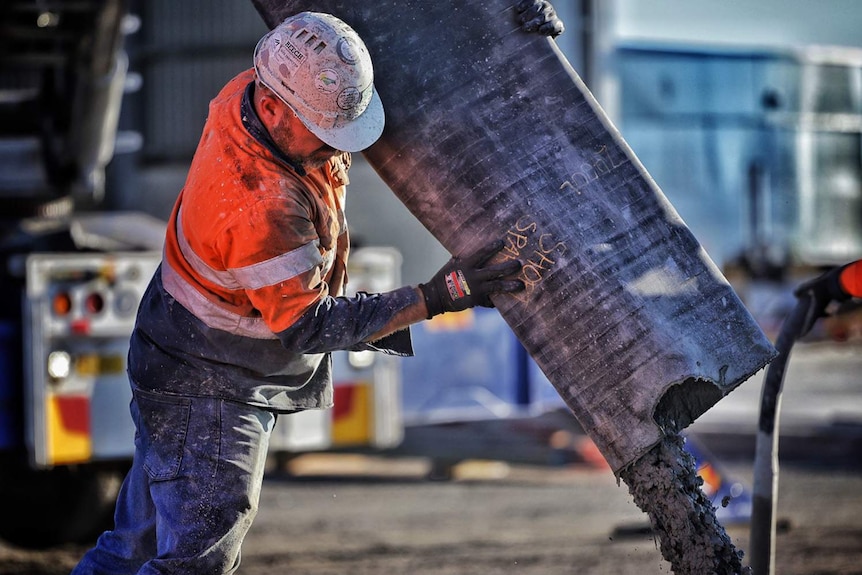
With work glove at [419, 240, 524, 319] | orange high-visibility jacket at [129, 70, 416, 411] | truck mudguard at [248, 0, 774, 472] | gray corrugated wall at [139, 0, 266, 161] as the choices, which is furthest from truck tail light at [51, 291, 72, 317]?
work glove at [419, 240, 524, 319]

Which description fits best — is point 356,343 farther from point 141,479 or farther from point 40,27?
point 40,27

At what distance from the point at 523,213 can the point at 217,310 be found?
2.72 ft

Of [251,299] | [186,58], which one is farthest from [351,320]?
[186,58]

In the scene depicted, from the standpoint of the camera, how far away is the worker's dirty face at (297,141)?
3008mm

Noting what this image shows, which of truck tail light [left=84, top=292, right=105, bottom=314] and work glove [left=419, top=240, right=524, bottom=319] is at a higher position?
work glove [left=419, top=240, right=524, bottom=319]

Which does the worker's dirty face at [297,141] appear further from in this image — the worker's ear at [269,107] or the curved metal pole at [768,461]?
the curved metal pole at [768,461]

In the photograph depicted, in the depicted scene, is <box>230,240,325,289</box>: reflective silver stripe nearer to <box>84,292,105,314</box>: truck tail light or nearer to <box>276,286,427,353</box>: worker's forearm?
<box>276,286,427,353</box>: worker's forearm

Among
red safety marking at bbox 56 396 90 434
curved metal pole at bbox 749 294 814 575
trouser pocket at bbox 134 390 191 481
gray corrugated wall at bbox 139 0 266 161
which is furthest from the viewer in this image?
gray corrugated wall at bbox 139 0 266 161

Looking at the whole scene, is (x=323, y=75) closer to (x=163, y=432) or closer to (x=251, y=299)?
(x=251, y=299)

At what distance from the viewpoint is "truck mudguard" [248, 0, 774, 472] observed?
313 cm

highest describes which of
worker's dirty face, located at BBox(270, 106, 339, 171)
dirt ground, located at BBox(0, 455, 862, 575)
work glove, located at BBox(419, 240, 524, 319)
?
worker's dirty face, located at BBox(270, 106, 339, 171)

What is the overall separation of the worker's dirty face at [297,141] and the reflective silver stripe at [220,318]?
16.8 inches

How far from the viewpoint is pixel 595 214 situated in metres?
3.19

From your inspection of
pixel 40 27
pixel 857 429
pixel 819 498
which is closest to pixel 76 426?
pixel 40 27
